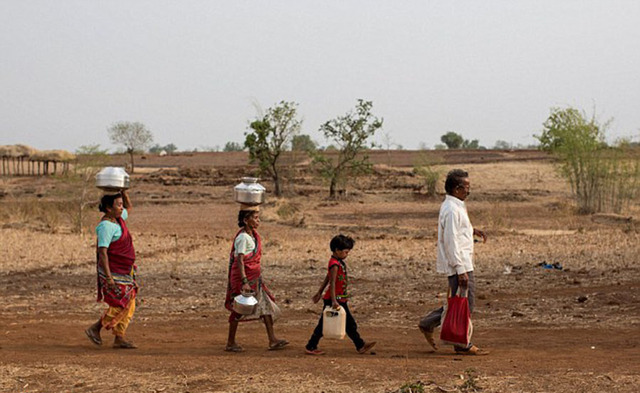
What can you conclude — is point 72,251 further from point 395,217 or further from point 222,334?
point 395,217

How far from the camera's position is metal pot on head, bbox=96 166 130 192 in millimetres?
6992

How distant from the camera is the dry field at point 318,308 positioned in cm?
581

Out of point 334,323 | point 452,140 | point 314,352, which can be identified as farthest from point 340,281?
point 452,140

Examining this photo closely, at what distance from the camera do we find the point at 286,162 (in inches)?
1662

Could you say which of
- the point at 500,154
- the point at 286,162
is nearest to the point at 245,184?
the point at 286,162

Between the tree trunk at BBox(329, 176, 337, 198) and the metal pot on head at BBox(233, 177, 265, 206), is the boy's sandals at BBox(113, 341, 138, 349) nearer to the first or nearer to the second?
the metal pot on head at BBox(233, 177, 265, 206)

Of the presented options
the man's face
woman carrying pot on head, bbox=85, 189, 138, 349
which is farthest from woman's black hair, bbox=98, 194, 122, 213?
the man's face

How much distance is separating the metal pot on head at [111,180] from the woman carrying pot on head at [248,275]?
3.71 ft

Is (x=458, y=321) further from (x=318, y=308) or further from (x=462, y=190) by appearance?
(x=318, y=308)

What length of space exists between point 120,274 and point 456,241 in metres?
3.17

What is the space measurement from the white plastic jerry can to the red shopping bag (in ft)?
2.98

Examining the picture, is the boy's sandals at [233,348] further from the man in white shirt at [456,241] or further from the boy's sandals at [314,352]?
the man in white shirt at [456,241]

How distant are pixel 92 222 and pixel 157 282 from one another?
10051 mm

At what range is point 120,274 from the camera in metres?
→ 7.23
